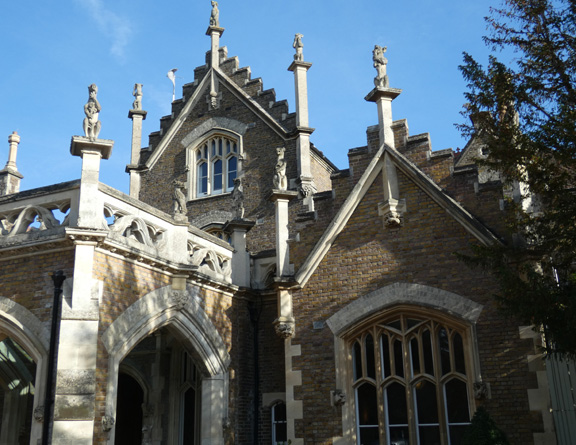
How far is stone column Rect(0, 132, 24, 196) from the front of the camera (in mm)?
19788

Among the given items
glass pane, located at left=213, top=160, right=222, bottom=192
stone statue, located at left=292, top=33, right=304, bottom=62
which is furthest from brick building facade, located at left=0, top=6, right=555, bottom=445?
stone statue, located at left=292, top=33, right=304, bottom=62

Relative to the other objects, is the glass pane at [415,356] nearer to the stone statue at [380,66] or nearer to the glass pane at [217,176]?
the stone statue at [380,66]

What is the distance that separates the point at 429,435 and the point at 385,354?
1.63m

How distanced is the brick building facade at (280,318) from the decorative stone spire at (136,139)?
6.15 m

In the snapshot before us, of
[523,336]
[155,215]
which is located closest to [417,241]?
[523,336]

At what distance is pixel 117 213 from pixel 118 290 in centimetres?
135

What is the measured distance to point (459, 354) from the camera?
39.3 ft

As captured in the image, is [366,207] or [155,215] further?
[366,207]

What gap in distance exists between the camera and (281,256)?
45.2 ft

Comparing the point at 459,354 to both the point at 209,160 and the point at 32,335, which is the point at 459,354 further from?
the point at 209,160

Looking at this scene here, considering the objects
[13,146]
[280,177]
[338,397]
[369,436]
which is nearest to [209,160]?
[13,146]

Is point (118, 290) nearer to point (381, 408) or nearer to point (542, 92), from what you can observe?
point (381, 408)

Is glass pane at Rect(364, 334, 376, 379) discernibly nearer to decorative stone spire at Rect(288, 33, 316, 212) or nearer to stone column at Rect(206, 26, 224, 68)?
decorative stone spire at Rect(288, 33, 316, 212)

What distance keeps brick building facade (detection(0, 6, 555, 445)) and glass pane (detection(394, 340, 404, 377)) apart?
3cm
